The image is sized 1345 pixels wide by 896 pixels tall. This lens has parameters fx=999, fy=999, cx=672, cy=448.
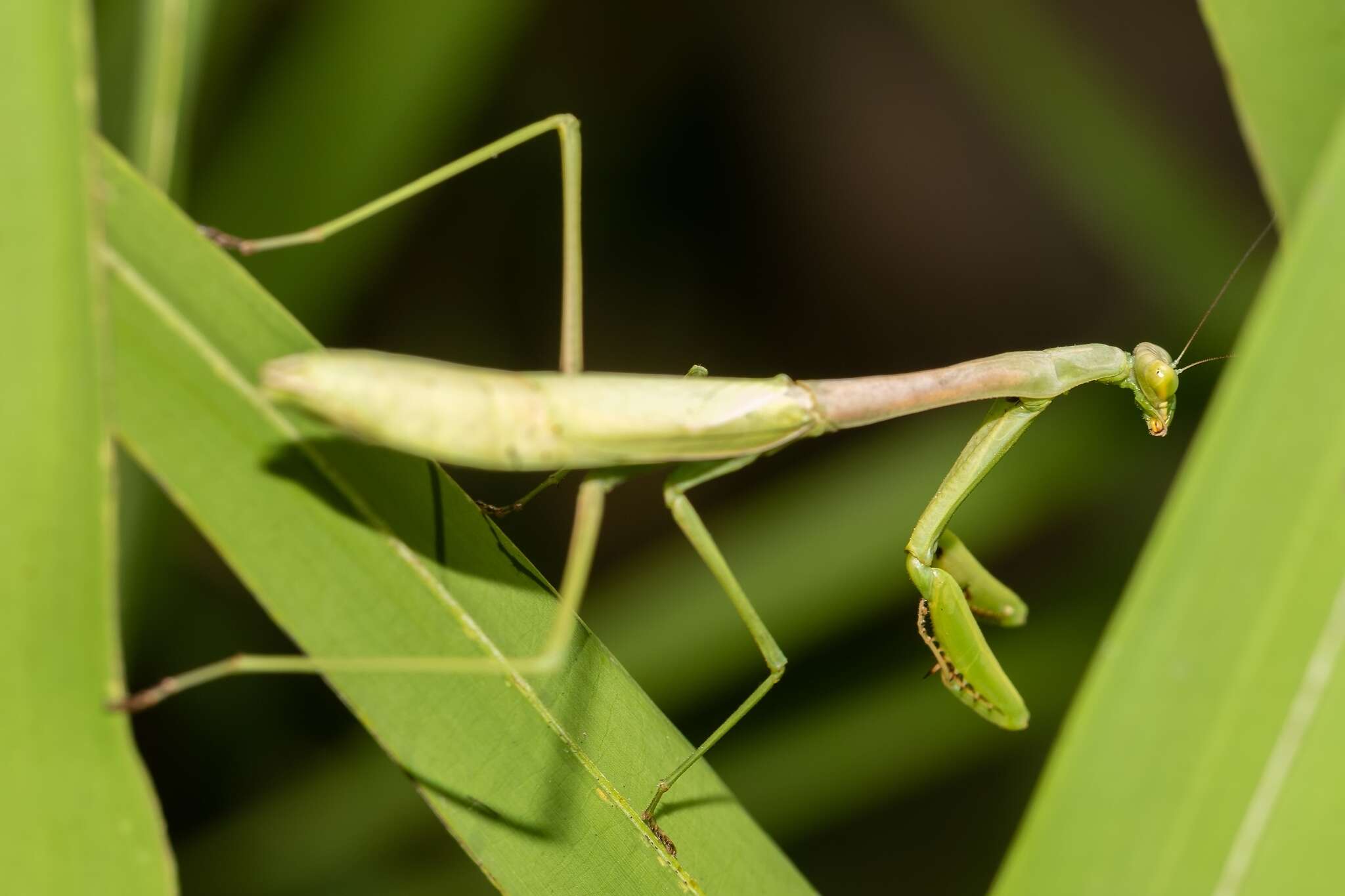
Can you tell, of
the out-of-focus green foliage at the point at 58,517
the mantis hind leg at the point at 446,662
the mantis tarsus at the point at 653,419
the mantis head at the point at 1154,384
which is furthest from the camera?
the mantis head at the point at 1154,384

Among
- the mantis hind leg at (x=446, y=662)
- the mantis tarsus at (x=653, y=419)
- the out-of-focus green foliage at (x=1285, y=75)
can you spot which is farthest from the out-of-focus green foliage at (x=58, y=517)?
the out-of-focus green foliage at (x=1285, y=75)

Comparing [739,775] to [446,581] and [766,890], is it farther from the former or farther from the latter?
[446,581]

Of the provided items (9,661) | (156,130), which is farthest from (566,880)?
(156,130)

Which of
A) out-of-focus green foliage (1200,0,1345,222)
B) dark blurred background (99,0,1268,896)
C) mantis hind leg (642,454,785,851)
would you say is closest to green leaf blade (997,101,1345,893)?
out-of-focus green foliage (1200,0,1345,222)

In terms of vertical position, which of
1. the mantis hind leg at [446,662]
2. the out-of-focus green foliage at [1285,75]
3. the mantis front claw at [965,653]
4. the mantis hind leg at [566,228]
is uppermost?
the mantis hind leg at [566,228]

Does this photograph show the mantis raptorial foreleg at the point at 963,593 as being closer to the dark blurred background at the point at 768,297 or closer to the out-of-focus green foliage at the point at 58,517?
the dark blurred background at the point at 768,297

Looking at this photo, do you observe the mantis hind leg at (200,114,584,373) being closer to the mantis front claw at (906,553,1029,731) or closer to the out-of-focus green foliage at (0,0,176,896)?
the out-of-focus green foliage at (0,0,176,896)
